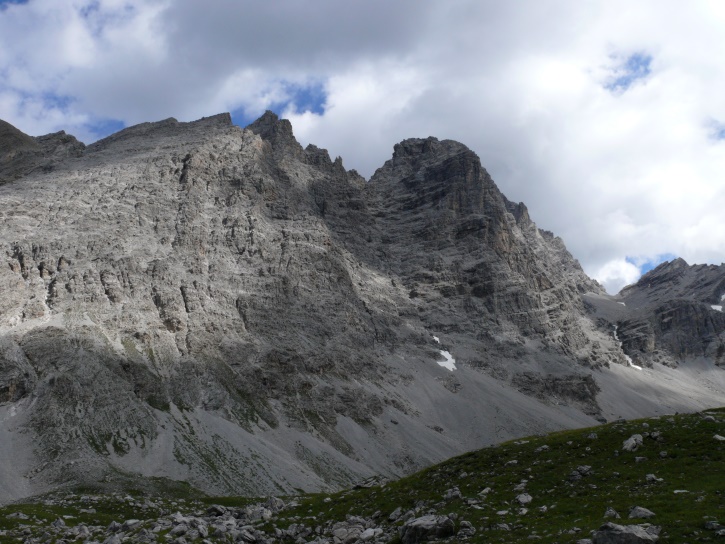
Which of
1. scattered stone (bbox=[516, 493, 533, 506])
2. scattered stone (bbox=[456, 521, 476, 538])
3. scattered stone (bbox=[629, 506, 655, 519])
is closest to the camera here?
scattered stone (bbox=[629, 506, 655, 519])

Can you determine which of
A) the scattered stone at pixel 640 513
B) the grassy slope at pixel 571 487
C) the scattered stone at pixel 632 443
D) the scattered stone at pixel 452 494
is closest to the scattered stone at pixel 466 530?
the grassy slope at pixel 571 487

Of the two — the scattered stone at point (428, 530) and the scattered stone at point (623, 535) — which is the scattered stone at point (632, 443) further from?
the scattered stone at point (623, 535)

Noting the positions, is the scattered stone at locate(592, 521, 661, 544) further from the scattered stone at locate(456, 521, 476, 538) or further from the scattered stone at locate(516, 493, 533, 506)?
the scattered stone at locate(516, 493, 533, 506)

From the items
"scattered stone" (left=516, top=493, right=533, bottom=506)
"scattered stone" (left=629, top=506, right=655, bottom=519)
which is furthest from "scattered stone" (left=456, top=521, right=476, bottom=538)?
"scattered stone" (left=629, top=506, right=655, bottom=519)

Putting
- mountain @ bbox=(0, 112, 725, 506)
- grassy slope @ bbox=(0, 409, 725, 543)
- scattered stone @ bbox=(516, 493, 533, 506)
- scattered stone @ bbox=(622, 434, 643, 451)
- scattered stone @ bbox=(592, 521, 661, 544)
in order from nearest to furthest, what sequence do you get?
scattered stone @ bbox=(592, 521, 661, 544) < grassy slope @ bbox=(0, 409, 725, 543) < scattered stone @ bbox=(516, 493, 533, 506) < scattered stone @ bbox=(622, 434, 643, 451) < mountain @ bbox=(0, 112, 725, 506)

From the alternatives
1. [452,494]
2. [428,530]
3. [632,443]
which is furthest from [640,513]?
[452,494]

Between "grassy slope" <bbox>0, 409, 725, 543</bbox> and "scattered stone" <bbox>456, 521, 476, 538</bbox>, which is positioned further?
"scattered stone" <bbox>456, 521, 476, 538</bbox>

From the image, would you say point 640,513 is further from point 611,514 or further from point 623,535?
point 623,535

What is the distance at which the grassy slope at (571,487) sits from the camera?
29141 millimetres

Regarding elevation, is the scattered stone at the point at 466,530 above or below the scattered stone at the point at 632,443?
below

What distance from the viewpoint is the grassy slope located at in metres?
29.1

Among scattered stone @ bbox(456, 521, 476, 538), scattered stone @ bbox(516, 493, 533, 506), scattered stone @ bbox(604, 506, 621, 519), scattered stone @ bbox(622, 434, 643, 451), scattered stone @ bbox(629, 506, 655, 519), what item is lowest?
scattered stone @ bbox(456, 521, 476, 538)

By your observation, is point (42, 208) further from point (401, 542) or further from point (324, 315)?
point (401, 542)

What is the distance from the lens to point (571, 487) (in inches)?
1427
